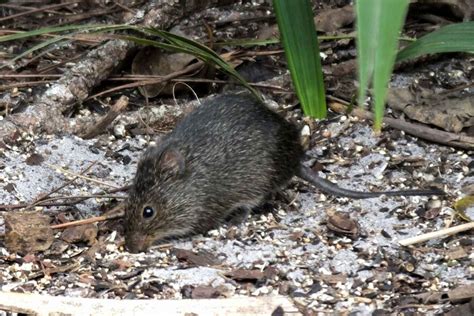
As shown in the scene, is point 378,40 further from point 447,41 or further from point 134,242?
point 134,242

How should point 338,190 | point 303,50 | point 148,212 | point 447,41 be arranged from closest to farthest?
point 447,41 < point 303,50 < point 148,212 < point 338,190

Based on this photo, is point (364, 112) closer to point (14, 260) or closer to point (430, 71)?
point (430, 71)

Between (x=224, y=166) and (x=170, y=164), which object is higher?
(x=170, y=164)

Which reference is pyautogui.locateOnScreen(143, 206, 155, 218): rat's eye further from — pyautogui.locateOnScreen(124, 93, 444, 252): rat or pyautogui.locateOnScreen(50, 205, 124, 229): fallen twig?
pyautogui.locateOnScreen(50, 205, 124, 229): fallen twig

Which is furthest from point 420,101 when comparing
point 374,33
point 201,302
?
point 374,33

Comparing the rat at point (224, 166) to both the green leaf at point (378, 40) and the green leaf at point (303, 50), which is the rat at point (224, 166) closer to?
the green leaf at point (303, 50)

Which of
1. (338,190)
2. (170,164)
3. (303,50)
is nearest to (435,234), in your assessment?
(338,190)

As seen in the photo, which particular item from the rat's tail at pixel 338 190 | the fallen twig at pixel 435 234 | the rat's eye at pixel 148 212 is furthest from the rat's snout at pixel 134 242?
the fallen twig at pixel 435 234
